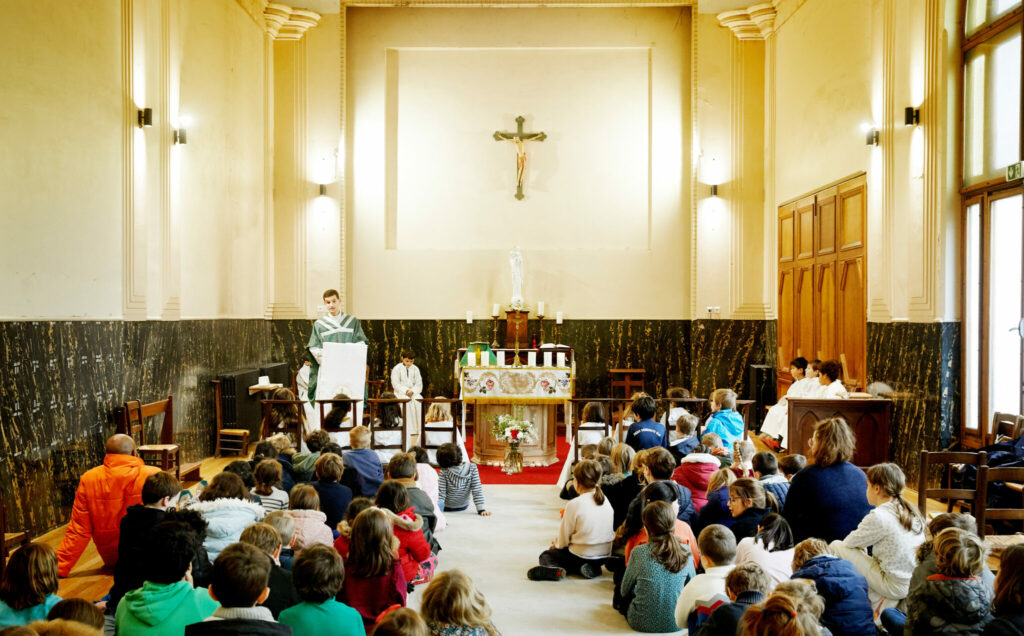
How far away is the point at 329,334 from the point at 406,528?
17.2 feet

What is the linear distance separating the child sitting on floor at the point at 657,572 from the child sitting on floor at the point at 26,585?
2690mm

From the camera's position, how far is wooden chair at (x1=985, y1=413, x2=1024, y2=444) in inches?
259

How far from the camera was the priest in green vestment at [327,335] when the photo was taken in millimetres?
9586

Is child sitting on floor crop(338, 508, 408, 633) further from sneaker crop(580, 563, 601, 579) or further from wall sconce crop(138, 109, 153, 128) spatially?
wall sconce crop(138, 109, 153, 128)

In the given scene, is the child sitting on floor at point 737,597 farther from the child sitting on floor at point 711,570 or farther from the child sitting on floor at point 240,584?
the child sitting on floor at point 240,584

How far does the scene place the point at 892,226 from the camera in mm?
8734

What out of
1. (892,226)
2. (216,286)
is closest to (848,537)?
(892,226)

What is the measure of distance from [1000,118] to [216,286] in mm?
8502

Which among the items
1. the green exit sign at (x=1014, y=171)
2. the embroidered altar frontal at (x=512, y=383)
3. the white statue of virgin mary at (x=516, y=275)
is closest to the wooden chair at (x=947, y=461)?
the green exit sign at (x=1014, y=171)

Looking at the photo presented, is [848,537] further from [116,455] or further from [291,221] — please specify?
[291,221]

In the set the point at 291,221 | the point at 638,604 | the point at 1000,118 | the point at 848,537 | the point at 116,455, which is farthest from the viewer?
the point at 291,221

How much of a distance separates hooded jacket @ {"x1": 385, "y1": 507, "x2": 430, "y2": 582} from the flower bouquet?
3450mm

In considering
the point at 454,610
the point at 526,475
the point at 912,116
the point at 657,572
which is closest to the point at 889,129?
the point at 912,116

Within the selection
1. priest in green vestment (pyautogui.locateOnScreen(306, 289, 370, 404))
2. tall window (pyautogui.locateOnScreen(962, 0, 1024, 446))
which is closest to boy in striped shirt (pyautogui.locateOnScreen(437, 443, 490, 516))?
priest in green vestment (pyautogui.locateOnScreen(306, 289, 370, 404))
